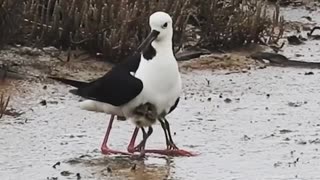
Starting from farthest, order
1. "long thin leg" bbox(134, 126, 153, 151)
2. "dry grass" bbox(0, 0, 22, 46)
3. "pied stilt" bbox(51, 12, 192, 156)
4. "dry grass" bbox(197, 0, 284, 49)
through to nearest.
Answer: "dry grass" bbox(197, 0, 284, 49) → "dry grass" bbox(0, 0, 22, 46) → "long thin leg" bbox(134, 126, 153, 151) → "pied stilt" bbox(51, 12, 192, 156)

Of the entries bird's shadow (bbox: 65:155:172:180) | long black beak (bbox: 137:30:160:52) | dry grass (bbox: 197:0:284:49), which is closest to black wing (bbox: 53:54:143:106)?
long black beak (bbox: 137:30:160:52)

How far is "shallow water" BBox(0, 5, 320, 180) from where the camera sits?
20.5 feet

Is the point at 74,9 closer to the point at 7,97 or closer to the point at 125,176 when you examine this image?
the point at 7,97

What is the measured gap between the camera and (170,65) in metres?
6.40

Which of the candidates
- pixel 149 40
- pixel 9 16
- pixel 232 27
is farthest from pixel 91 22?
pixel 149 40

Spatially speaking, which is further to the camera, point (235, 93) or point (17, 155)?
point (235, 93)

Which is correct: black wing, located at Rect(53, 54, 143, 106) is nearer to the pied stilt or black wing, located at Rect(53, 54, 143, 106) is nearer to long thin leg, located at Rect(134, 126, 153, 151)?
the pied stilt

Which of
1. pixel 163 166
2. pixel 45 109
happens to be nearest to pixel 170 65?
pixel 163 166

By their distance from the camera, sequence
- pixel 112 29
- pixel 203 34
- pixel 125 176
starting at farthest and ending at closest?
1. pixel 203 34
2. pixel 112 29
3. pixel 125 176

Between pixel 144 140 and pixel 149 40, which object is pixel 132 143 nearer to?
pixel 144 140

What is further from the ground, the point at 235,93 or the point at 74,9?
the point at 74,9

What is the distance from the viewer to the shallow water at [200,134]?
6.26 metres

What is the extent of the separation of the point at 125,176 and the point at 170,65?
76 centimetres

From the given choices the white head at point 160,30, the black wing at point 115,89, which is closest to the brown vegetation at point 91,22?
the black wing at point 115,89
